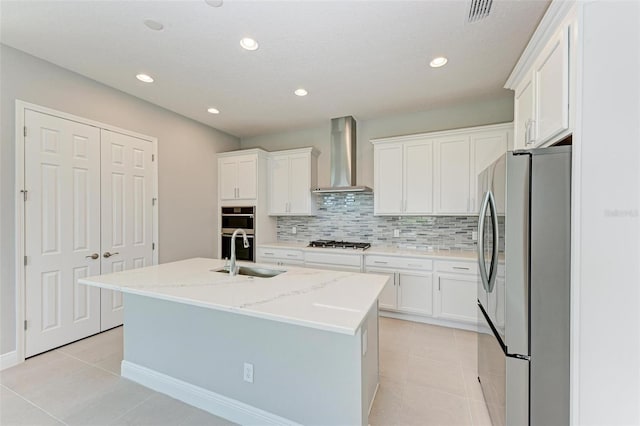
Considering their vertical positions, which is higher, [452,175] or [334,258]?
[452,175]

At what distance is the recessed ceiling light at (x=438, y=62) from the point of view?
241cm

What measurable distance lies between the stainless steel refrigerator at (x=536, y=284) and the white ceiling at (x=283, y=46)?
1.32 metres

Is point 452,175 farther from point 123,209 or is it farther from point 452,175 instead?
point 123,209

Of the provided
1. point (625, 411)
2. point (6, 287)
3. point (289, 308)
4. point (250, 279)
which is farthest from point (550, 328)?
point (6, 287)

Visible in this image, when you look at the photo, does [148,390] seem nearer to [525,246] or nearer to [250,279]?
[250,279]

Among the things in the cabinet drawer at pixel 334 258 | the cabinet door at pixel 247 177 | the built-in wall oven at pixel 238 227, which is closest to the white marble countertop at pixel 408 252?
the cabinet drawer at pixel 334 258

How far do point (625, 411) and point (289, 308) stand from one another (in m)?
1.34

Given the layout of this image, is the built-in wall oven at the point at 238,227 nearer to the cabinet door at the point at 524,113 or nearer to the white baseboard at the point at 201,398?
the white baseboard at the point at 201,398

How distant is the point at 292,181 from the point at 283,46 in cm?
225

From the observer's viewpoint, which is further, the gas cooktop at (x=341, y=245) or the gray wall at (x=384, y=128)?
the gas cooktop at (x=341, y=245)

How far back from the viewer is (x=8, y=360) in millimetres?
2281

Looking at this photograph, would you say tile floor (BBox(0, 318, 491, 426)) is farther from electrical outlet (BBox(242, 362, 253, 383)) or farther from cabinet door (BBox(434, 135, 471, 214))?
cabinet door (BBox(434, 135, 471, 214))

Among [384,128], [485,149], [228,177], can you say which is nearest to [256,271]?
[228,177]

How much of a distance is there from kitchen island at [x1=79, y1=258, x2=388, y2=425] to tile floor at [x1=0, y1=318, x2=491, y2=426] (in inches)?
5.3
